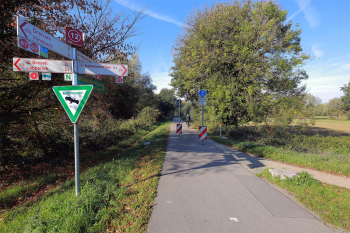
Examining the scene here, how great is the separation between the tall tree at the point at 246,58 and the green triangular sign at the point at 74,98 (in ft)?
34.5

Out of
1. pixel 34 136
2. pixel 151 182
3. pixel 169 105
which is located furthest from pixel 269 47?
pixel 169 105

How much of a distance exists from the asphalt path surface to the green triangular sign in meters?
2.50

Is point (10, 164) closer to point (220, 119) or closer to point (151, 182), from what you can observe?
point (151, 182)

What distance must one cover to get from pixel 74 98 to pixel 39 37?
1235 millimetres

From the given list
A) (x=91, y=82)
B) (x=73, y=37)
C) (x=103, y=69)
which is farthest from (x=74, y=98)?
(x=73, y=37)

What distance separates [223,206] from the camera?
3434 millimetres

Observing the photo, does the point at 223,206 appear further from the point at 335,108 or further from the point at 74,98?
the point at 335,108

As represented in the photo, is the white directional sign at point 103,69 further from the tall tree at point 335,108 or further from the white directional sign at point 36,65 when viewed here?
the tall tree at point 335,108

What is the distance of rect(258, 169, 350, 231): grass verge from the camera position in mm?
3046

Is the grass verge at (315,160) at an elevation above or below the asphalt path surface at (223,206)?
above

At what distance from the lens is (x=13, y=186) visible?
515 cm

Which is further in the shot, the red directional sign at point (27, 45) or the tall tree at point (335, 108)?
the tall tree at point (335, 108)

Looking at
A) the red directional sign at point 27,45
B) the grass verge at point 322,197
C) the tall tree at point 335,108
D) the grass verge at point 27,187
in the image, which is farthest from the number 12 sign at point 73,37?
the tall tree at point 335,108

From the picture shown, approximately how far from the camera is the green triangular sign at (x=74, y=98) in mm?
3395
